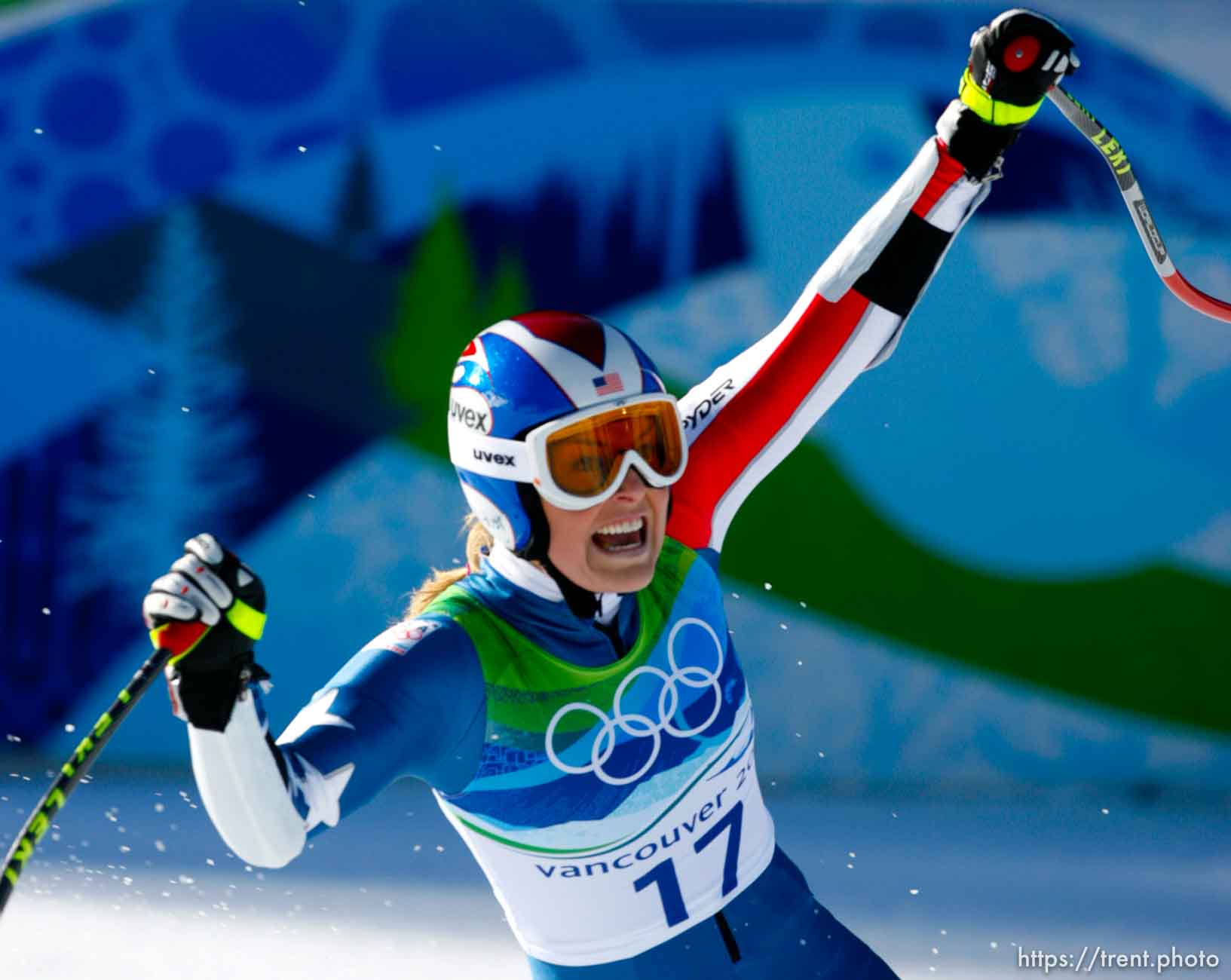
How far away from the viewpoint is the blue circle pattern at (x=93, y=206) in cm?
777

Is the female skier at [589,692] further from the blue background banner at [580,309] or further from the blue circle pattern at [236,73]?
the blue circle pattern at [236,73]

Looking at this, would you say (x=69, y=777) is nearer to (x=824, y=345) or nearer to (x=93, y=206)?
(x=824, y=345)

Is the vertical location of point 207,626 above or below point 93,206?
above

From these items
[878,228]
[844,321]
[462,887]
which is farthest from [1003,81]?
[462,887]

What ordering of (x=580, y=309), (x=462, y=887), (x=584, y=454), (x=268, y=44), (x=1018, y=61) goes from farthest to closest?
(x=268, y=44), (x=580, y=309), (x=462, y=887), (x=1018, y=61), (x=584, y=454)

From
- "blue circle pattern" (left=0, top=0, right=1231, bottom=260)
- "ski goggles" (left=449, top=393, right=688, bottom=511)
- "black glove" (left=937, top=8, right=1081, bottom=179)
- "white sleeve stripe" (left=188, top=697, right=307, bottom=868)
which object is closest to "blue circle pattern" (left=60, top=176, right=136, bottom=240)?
"blue circle pattern" (left=0, top=0, right=1231, bottom=260)

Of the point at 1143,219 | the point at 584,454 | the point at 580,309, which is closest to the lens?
the point at 584,454

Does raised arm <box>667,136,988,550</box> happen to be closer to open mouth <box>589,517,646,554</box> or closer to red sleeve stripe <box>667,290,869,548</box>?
red sleeve stripe <box>667,290,869,548</box>

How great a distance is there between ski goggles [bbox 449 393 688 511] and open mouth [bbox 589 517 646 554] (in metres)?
0.07

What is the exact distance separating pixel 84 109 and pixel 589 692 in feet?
18.5

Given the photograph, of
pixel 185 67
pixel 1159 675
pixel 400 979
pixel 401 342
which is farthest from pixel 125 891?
pixel 1159 675

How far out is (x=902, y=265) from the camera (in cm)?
336

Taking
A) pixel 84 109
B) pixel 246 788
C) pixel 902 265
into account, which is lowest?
pixel 84 109

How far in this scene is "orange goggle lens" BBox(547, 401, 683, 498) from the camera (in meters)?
2.87
